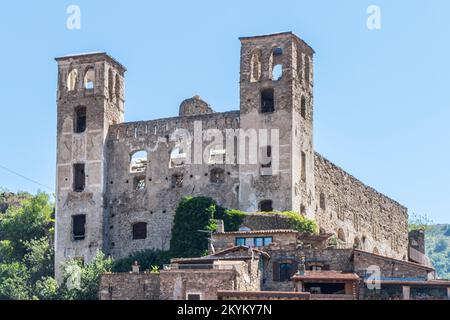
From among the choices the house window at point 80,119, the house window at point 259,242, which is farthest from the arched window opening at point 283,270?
the house window at point 80,119

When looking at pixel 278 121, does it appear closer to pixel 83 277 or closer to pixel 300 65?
pixel 300 65

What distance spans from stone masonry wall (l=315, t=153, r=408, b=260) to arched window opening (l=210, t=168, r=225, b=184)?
6.35 m

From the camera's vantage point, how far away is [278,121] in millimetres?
74375

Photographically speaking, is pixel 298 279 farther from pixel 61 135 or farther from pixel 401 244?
pixel 401 244

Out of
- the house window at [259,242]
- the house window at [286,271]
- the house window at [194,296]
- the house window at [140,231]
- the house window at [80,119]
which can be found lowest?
the house window at [194,296]

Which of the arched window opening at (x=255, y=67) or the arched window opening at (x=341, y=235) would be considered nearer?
the arched window opening at (x=255, y=67)

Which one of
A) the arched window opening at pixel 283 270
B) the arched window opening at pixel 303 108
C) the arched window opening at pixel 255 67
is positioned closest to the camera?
the arched window opening at pixel 283 270

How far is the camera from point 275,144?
2908 inches

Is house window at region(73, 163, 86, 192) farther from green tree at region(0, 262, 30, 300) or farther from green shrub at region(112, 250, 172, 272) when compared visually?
green shrub at region(112, 250, 172, 272)

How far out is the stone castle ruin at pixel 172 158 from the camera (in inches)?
2921

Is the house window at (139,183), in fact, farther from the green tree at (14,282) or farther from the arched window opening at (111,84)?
the green tree at (14,282)

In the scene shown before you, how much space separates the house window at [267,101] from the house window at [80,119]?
459 inches

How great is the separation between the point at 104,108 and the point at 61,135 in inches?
124
